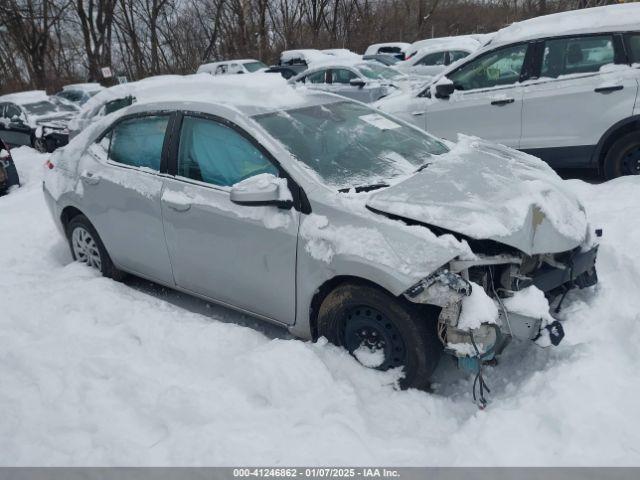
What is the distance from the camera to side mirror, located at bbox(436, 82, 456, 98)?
675 centimetres

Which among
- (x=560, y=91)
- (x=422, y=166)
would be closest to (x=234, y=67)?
(x=560, y=91)

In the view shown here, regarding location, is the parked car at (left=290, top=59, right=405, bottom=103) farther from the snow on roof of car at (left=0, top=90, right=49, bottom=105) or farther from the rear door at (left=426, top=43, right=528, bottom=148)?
the snow on roof of car at (left=0, top=90, right=49, bottom=105)

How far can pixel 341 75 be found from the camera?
13844 mm

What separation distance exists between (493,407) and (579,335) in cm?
81

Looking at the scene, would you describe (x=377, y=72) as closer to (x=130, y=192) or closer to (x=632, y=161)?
(x=632, y=161)

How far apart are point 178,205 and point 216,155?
1.46ft

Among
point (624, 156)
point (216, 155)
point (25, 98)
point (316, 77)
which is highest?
point (316, 77)

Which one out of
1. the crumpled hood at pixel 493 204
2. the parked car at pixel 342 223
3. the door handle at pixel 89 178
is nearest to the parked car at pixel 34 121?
the door handle at pixel 89 178

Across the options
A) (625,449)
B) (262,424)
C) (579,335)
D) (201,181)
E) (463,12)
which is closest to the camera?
(625,449)

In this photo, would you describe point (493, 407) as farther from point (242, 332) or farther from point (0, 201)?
point (0, 201)

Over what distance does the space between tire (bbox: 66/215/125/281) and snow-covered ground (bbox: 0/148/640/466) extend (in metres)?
0.65

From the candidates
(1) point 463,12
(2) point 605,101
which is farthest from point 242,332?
(1) point 463,12

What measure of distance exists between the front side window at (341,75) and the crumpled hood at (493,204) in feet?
34.2

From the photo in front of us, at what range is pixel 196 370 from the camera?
334cm
